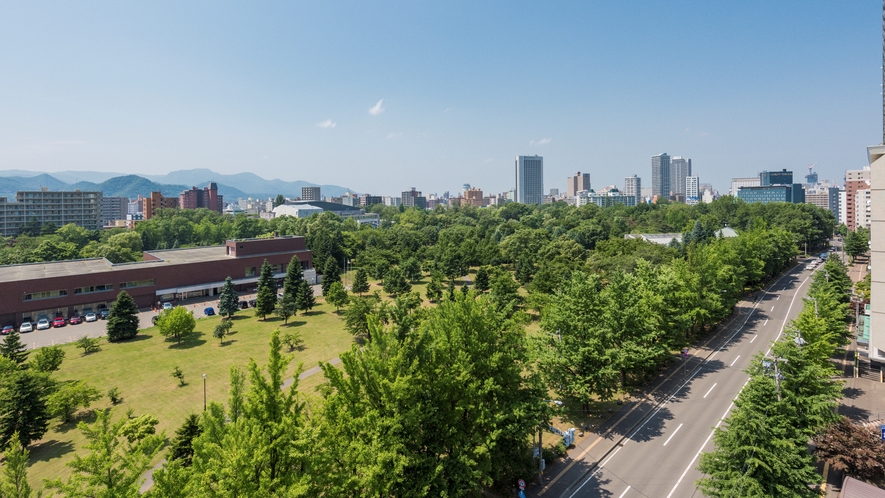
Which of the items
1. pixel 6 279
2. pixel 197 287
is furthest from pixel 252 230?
pixel 6 279

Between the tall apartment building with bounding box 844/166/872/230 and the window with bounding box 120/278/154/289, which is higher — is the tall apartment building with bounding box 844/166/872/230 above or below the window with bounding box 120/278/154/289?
above

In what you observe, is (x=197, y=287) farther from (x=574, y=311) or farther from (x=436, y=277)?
(x=574, y=311)

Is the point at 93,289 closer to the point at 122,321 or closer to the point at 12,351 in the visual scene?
the point at 122,321

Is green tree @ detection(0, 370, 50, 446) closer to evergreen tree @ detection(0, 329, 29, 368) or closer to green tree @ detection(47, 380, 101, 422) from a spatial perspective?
green tree @ detection(47, 380, 101, 422)

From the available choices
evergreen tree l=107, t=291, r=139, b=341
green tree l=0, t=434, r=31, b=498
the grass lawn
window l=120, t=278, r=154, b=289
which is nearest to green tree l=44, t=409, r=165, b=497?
green tree l=0, t=434, r=31, b=498

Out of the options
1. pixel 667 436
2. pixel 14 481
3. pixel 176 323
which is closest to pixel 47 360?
pixel 176 323

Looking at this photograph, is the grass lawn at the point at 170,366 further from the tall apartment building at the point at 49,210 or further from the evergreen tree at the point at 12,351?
the tall apartment building at the point at 49,210
